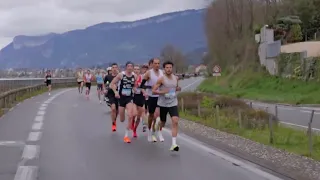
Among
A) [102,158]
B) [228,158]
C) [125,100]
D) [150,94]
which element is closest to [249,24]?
[125,100]

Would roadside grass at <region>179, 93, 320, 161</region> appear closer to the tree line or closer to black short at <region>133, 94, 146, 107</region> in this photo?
black short at <region>133, 94, 146, 107</region>

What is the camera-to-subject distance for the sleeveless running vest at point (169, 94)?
1255 cm

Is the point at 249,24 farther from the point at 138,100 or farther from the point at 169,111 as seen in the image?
the point at 169,111

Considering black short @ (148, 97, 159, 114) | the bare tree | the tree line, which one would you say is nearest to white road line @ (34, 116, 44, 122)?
black short @ (148, 97, 159, 114)

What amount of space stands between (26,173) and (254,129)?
29.3ft

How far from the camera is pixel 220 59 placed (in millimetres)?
68875

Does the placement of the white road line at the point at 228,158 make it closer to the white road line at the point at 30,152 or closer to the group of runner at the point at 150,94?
the group of runner at the point at 150,94

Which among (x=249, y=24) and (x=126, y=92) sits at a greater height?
(x=249, y=24)

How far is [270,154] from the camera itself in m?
11.7

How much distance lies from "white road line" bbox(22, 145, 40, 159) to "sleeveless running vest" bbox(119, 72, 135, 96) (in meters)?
2.62

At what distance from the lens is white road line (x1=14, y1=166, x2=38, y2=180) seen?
919 centimetres

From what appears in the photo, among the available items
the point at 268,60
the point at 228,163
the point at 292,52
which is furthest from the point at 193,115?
the point at 268,60

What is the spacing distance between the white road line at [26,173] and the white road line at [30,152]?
1.35m

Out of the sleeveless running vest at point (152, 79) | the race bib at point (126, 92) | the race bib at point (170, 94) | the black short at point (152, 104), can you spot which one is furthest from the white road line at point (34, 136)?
the race bib at point (170, 94)
